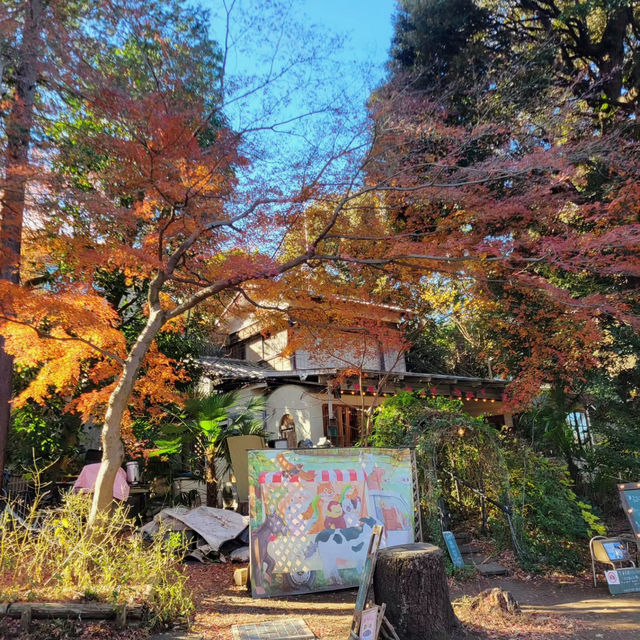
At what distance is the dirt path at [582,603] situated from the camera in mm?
5055

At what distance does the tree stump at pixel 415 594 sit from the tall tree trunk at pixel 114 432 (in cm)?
320

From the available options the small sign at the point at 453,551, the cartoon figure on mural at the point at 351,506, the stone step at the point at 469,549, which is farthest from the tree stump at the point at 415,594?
the stone step at the point at 469,549

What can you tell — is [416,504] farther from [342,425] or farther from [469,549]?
[342,425]

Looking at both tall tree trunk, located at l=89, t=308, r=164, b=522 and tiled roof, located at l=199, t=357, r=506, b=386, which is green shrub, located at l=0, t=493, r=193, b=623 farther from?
tiled roof, located at l=199, t=357, r=506, b=386

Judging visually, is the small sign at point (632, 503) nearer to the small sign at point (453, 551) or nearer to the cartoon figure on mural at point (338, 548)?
the small sign at point (453, 551)

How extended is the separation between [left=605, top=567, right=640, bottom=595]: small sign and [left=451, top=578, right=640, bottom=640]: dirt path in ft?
0.23

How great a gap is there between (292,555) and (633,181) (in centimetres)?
952

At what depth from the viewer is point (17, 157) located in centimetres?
909

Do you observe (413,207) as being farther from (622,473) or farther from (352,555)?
(352,555)

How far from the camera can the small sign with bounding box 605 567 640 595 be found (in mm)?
6500

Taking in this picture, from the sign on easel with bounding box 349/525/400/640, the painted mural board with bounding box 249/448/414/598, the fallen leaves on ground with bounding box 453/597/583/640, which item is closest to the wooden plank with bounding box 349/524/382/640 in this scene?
the sign on easel with bounding box 349/525/400/640

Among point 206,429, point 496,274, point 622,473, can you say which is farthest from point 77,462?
point 622,473

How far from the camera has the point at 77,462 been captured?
1236 centimetres

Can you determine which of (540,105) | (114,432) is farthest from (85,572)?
(540,105)
